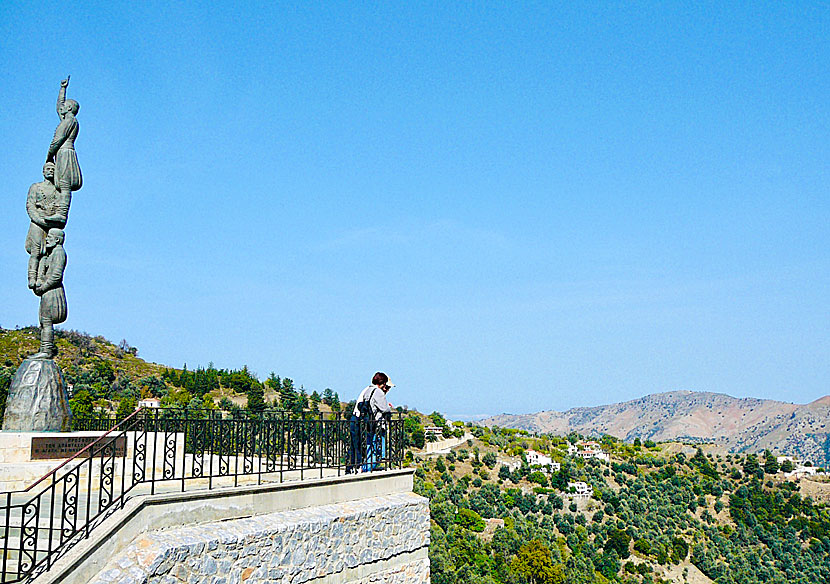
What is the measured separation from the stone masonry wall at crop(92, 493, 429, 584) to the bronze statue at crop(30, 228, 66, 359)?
7.01m

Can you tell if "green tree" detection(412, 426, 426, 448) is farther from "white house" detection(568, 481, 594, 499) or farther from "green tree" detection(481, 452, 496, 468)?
"white house" detection(568, 481, 594, 499)

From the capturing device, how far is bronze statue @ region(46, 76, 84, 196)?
1351 cm

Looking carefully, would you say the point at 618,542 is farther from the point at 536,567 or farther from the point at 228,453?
the point at 228,453

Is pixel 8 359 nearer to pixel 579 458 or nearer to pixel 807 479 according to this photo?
pixel 579 458

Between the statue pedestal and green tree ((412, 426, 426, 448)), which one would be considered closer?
the statue pedestal

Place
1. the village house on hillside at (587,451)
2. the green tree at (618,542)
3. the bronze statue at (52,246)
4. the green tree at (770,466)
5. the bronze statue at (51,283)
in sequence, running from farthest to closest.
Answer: the green tree at (770,466) < the village house on hillside at (587,451) < the green tree at (618,542) < the bronze statue at (51,283) < the bronze statue at (52,246)

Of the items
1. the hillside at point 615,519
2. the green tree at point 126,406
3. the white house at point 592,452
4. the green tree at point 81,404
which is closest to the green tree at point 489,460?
the hillside at point 615,519

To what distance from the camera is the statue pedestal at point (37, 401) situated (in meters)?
12.4

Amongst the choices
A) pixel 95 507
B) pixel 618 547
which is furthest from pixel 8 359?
pixel 618 547

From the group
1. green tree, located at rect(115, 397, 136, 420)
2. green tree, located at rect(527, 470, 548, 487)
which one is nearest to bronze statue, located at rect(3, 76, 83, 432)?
green tree, located at rect(115, 397, 136, 420)

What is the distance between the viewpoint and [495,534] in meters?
52.1

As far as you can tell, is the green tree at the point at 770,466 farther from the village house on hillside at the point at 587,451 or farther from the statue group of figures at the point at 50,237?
the statue group of figures at the point at 50,237

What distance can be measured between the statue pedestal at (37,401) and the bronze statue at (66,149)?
3.31 metres

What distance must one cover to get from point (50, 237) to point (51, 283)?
85cm
